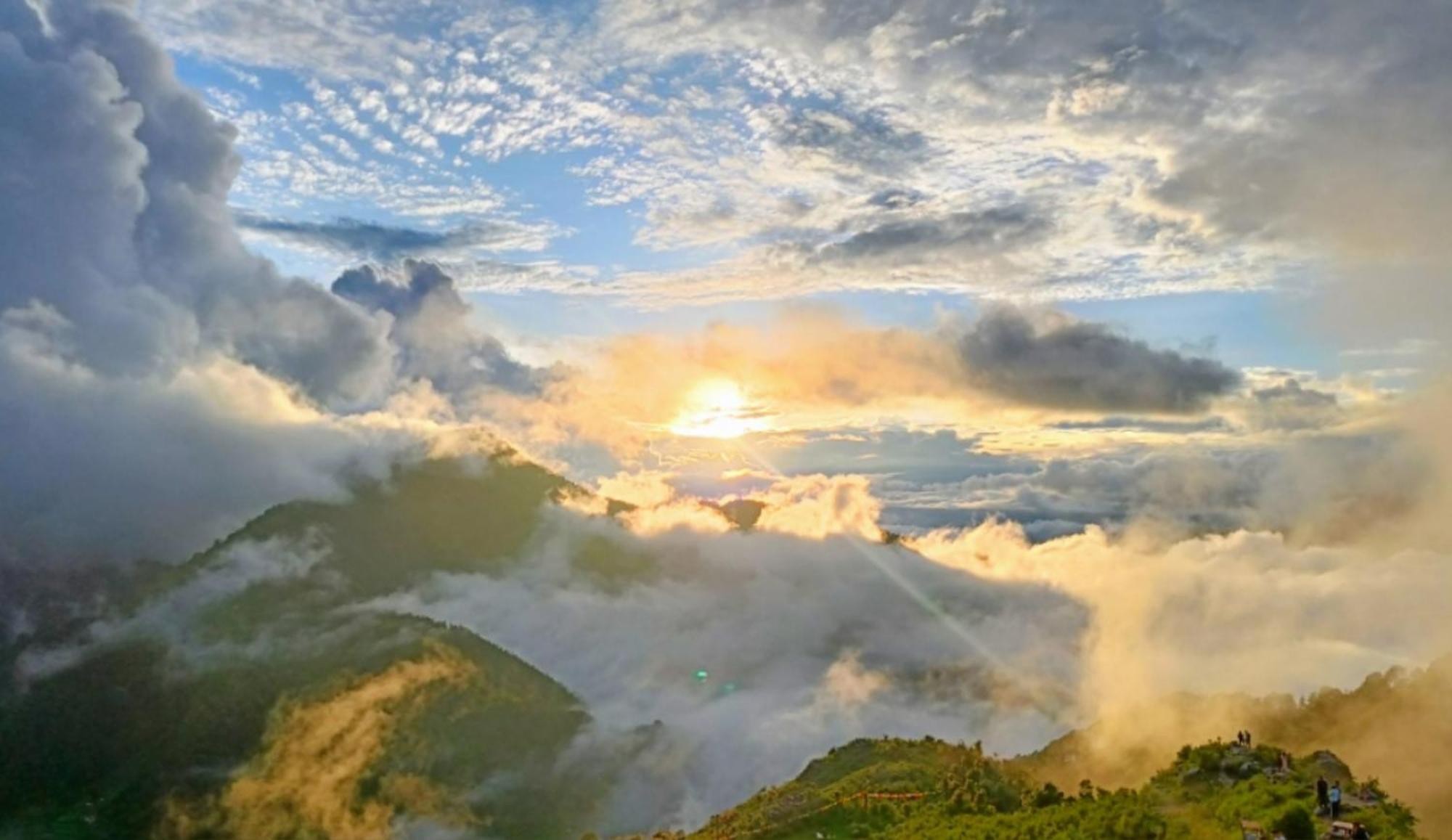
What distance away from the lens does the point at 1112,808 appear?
89188mm

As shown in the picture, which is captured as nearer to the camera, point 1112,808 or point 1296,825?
point 1296,825

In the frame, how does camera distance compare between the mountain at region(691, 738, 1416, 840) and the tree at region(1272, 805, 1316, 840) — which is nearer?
the tree at region(1272, 805, 1316, 840)

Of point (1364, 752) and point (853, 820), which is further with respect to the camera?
point (1364, 752)

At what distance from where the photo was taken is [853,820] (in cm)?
14038

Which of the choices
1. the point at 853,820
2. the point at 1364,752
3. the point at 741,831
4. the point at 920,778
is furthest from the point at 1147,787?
the point at 1364,752

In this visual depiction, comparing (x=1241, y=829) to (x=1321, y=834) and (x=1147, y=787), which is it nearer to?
(x=1321, y=834)

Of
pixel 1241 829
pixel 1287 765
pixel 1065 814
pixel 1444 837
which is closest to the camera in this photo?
pixel 1241 829

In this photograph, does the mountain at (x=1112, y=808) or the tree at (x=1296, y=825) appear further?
the mountain at (x=1112, y=808)

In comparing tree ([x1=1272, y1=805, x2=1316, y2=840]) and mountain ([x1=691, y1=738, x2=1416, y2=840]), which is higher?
tree ([x1=1272, y1=805, x2=1316, y2=840])

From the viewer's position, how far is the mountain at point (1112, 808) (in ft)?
261

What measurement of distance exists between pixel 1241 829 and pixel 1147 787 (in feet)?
100

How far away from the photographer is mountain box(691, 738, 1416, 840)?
79.6m

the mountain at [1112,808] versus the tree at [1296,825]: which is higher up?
the tree at [1296,825]

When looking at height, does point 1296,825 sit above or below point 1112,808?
above
